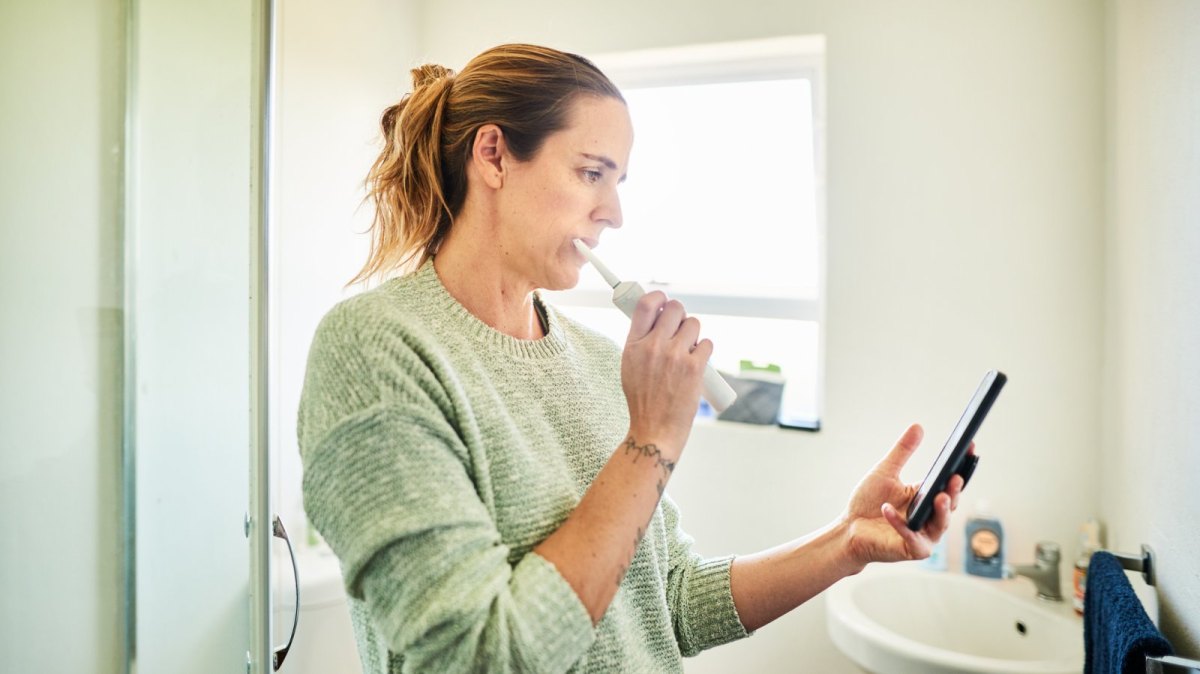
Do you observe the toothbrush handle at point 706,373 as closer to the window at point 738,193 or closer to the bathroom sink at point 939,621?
the bathroom sink at point 939,621

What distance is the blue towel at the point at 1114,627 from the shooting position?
2.69 ft

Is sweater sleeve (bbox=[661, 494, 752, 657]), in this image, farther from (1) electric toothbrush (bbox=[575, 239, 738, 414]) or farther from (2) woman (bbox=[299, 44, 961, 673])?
(1) electric toothbrush (bbox=[575, 239, 738, 414])

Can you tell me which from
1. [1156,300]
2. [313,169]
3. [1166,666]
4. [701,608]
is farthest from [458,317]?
[313,169]

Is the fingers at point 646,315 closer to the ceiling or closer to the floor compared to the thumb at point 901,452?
closer to the ceiling

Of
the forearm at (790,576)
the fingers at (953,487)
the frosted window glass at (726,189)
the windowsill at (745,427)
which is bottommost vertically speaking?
the forearm at (790,576)

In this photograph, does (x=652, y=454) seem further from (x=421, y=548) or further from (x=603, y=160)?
(x=603, y=160)

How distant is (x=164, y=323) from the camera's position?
1.04 metres

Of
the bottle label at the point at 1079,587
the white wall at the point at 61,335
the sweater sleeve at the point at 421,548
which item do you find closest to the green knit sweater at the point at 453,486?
the sweater sleeve at the point at 421,548

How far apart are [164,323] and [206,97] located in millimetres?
304

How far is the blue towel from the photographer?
2.69 ft

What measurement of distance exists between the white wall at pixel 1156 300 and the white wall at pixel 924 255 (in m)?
0.07

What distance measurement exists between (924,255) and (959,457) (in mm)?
975

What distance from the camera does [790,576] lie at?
90 cm

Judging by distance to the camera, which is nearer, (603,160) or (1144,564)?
(603,160)
